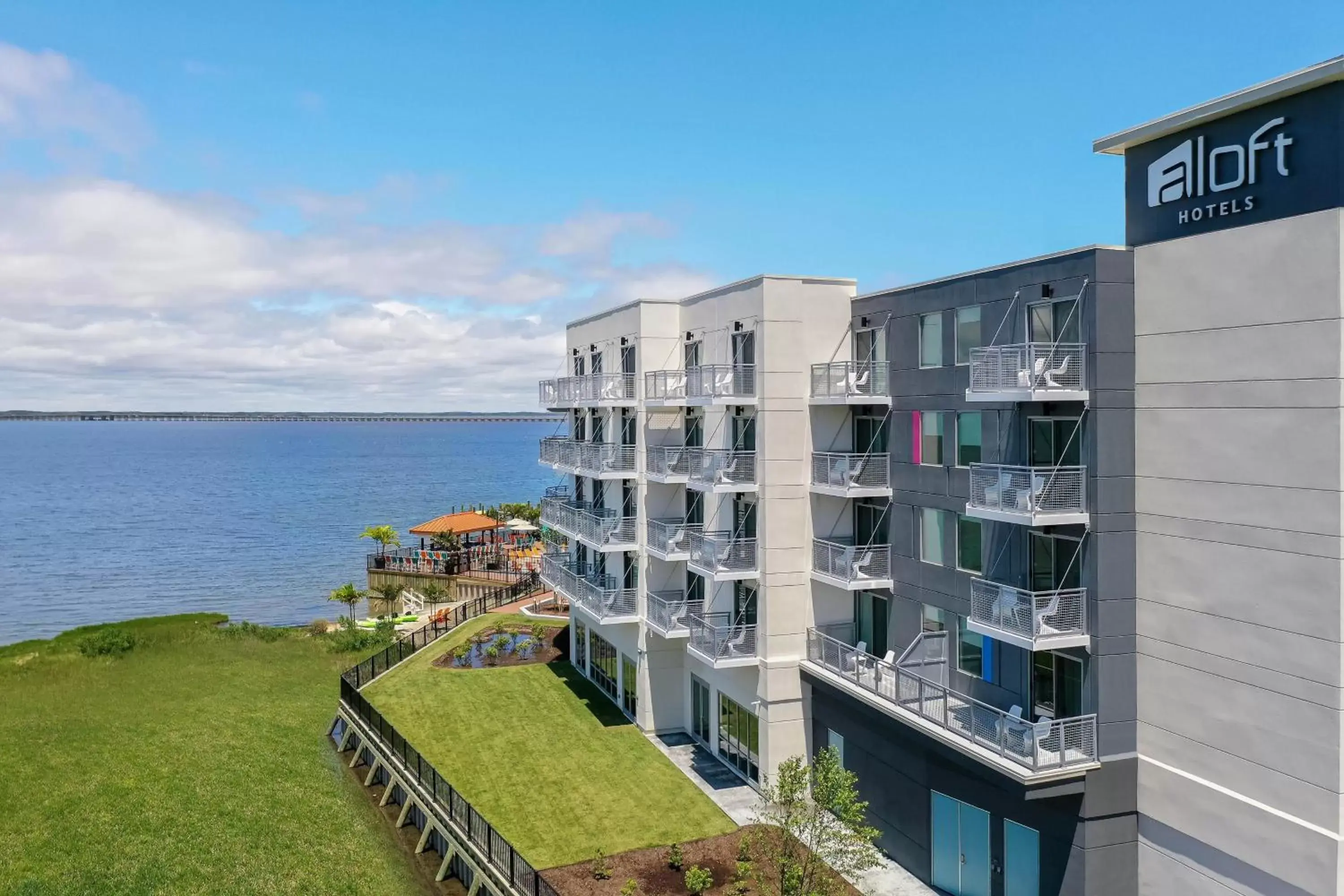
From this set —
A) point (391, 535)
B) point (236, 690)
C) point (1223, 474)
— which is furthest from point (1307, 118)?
point (391, 535)

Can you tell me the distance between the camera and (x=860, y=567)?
23875mm

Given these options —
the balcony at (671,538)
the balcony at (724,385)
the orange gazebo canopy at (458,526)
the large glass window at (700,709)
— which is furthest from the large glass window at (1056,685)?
the orange gazebo canopy at (458,526)

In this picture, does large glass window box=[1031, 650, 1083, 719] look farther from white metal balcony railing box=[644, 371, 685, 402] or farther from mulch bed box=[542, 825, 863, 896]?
white metal balcony railing box=[644, 371, 685, 402]

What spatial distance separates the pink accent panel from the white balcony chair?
4.86 meters

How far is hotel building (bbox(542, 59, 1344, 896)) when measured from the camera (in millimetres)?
15430

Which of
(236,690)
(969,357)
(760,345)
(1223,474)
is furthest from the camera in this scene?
(236,690)

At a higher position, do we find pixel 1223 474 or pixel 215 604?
pixel 1223 474

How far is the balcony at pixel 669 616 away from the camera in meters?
28.3

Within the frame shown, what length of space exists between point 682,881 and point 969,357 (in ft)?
43.5

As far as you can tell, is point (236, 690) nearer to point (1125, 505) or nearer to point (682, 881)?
point (682, 881)

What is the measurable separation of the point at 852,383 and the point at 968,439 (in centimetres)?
412

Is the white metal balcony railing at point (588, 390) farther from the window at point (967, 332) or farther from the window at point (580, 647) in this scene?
the window at point (967, 332)

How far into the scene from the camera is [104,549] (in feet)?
305

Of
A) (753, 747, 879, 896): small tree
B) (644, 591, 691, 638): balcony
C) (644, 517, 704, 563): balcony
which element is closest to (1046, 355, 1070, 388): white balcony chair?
(753, 747, 879, 896): small tree
